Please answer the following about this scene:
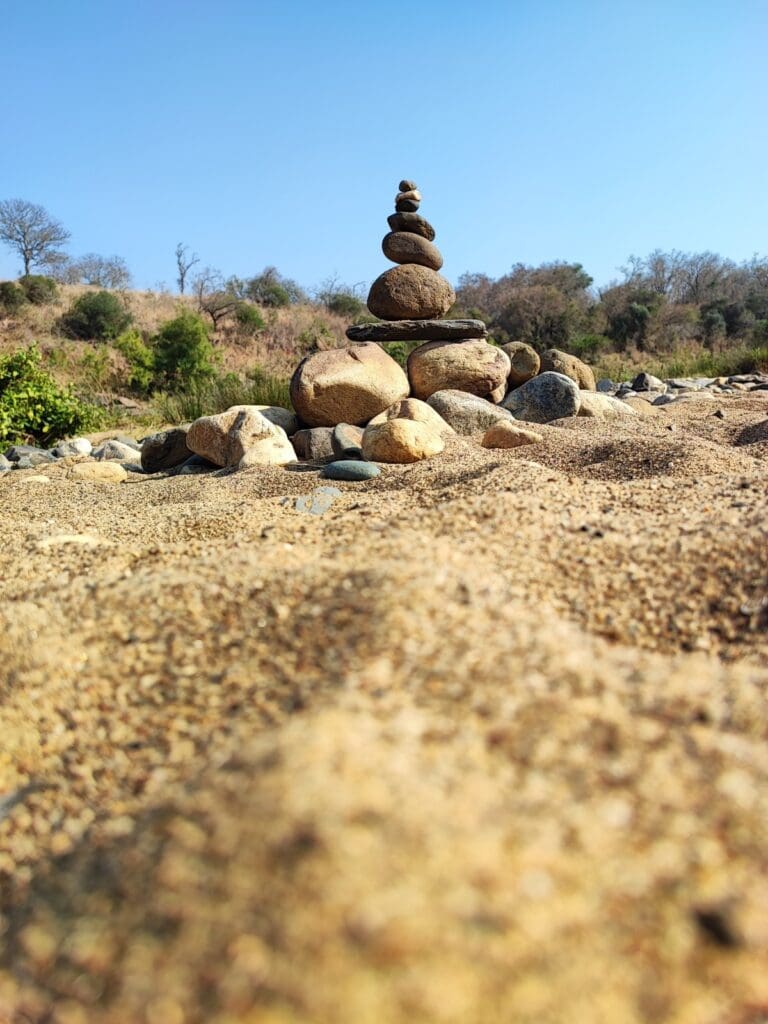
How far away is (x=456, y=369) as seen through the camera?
267 inches

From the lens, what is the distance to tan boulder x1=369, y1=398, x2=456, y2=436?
5.54 meters

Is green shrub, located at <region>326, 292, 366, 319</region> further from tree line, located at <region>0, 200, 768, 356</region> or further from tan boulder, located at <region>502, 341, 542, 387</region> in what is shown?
tan boulder, located at <region>502, 341, 542, 387</region>

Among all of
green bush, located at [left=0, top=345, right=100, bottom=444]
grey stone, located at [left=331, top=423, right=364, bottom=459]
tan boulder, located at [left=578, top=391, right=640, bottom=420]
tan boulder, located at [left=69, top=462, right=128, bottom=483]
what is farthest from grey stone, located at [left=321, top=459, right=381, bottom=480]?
green bush, located at [left=0, top=345, right=100, bottom=444]

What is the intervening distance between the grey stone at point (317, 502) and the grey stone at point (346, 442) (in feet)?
5.05

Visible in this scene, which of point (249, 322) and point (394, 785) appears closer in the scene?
point (394, 785)

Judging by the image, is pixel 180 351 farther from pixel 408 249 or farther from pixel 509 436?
pixel 509 436

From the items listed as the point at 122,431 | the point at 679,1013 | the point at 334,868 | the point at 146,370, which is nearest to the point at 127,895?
the point at 334,868

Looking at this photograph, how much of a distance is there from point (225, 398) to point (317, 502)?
5.46 m

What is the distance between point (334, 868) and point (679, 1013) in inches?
14.3

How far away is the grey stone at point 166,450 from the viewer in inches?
243

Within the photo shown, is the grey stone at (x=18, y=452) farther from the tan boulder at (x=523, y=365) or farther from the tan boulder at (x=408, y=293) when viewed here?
the tan boulder at (x=523, y=365)

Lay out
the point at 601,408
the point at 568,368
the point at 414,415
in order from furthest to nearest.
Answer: the point at 568,368 < the point at 601,408 < the point at 414,415

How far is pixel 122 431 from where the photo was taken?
30.0ft

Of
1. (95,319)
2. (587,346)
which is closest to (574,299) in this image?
(587,346)
